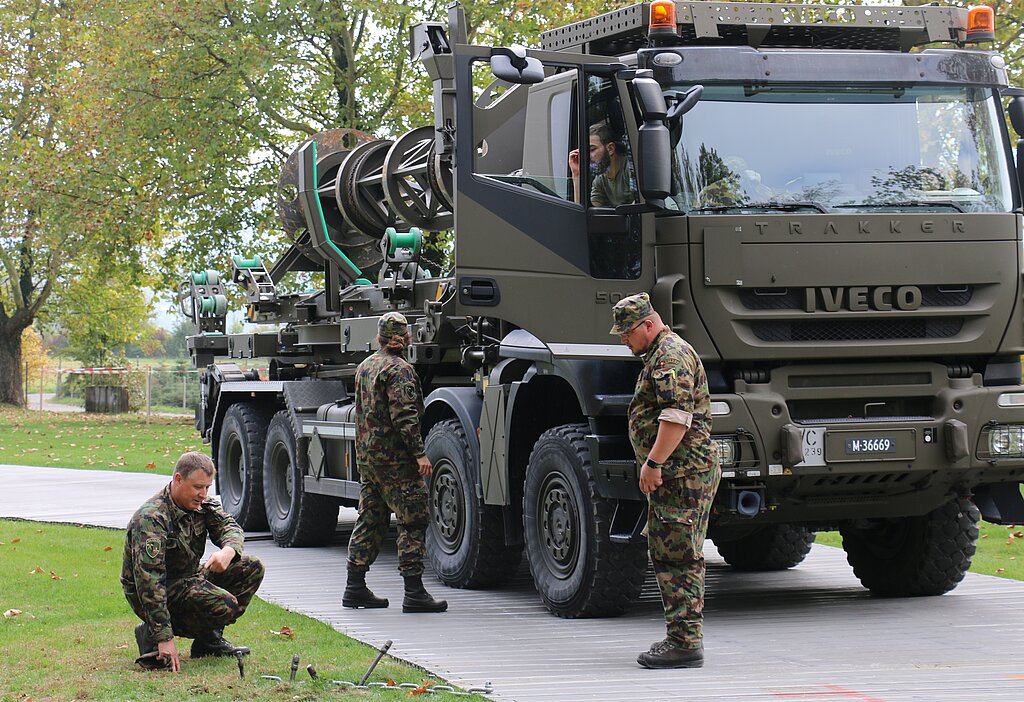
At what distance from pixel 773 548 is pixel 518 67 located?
4833 millimetres

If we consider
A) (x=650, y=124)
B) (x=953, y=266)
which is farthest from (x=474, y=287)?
(x=953, y=266)

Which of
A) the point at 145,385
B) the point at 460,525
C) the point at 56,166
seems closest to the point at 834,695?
the point at 460,525

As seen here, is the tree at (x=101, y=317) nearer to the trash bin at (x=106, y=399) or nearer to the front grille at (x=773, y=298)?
the trash bin at (x=106, y=399)

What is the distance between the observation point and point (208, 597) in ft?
27.2

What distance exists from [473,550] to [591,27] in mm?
3597

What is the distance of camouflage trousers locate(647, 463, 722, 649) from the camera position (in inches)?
333

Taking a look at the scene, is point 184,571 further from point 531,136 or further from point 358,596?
point 531,136

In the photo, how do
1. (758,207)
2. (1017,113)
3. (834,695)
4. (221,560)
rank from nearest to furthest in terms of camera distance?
1. (834,695)
2. (221,560)
3. (758,207)
4. (1017,113)

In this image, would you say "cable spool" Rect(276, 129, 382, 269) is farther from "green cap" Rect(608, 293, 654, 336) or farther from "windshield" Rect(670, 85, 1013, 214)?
"green cap" Rect(608, 293, 654, 336)

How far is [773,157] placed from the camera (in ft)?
32.2

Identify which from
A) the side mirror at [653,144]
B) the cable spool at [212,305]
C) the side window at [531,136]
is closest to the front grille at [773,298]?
the side mirror at [653,144]

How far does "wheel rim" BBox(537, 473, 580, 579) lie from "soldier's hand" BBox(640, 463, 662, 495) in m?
1.58

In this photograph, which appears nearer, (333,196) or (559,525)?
(559,525)

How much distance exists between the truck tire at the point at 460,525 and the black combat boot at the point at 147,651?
11.1 ft
